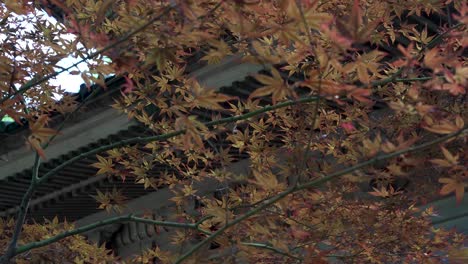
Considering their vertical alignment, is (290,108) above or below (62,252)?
above

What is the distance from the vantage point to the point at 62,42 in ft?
7.23

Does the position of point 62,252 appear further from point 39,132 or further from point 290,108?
point 39,132

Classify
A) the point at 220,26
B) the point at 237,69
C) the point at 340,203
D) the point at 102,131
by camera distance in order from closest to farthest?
the point at 220,26
the point at 340,203
the point at 237,69
the point at 102,131

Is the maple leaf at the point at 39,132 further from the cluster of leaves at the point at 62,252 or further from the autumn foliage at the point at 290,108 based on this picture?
the cluster of leaves at the point at 62,252

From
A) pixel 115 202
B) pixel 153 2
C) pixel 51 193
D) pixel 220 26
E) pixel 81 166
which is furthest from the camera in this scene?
pixel 51 193

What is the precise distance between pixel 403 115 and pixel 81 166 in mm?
3235

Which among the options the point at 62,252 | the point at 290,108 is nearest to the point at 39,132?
Answer: the point at 290,108

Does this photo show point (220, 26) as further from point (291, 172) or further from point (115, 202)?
point (115, 202)

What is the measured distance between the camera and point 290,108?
9.55 ft

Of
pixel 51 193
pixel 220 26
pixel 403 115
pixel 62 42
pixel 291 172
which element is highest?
pixel 62 42

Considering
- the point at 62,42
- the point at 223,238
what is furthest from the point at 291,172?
the point at 62,42

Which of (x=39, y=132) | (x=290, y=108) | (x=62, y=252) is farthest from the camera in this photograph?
(x=62, y=252)

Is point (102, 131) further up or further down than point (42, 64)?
further down

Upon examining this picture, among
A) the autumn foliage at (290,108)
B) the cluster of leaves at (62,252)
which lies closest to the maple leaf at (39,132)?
the autumn foliage at (290,108)
